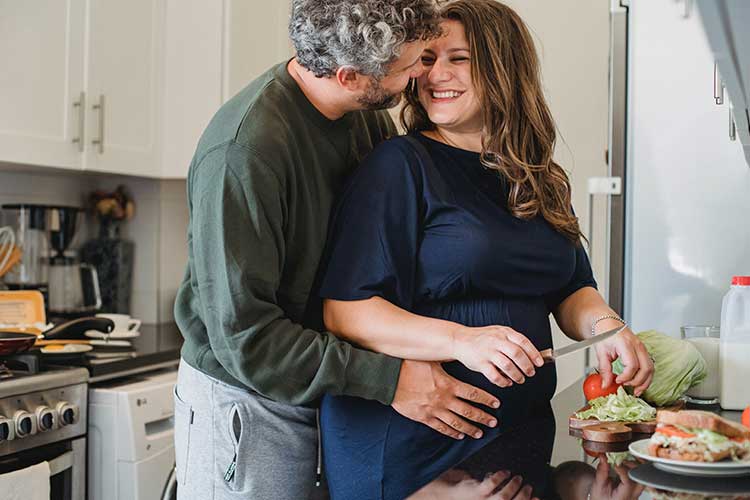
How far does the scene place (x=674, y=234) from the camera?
250 cm

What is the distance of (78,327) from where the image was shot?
2.65 meters

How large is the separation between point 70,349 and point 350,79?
4.45ft

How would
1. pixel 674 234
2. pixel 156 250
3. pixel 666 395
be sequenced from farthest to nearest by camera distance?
pixel 156 250 → pixel 674 234 → pixel 666 395

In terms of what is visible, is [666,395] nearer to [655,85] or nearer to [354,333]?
[354,333]

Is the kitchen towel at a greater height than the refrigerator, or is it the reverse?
the refrigerator

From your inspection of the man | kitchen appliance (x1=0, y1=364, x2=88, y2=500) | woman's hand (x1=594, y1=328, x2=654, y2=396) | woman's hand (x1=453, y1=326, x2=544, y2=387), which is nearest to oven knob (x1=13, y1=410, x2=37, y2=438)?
kitchen appliance (x1=0, y1=364, x2=88, y2=500)

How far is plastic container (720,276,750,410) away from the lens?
1687 mm

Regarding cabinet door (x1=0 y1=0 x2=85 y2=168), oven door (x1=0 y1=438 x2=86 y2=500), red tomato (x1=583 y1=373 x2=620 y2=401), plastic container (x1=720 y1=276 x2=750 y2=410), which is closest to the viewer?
red tomato (x1=583 y1=373 x2=620 y2=401)

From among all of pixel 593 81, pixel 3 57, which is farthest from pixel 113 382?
pixel 593 81

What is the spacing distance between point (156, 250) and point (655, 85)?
6.11 feet

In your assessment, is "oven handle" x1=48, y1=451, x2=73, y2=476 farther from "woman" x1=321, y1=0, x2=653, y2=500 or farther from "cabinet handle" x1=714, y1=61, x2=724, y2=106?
"cabinet handle" x1=714, y1=61, x2=724, y2=106

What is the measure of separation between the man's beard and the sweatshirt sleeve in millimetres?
234

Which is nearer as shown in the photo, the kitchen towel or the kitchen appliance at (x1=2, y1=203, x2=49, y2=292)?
the kitchen towel

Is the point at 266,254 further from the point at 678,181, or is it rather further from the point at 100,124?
the point at 100,124
